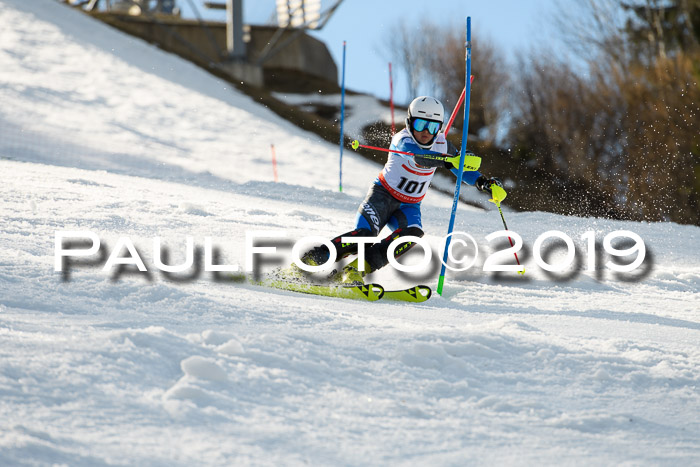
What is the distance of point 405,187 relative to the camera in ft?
17.1

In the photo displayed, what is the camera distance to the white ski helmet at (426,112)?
16.6 feet

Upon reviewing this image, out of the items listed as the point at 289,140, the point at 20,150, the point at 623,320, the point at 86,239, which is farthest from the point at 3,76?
the point at 623,320

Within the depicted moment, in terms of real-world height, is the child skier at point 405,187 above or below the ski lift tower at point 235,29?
below

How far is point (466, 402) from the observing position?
2906 millimetres

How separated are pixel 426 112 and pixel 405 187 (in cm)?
56

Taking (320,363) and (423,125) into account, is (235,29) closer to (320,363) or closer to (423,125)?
(423,125)

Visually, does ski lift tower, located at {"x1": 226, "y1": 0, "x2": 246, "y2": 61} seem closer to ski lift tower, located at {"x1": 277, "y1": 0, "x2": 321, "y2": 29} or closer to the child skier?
ski lift tower, located at {"x1": 277, "y1": 0, "x2": 321, "y2": 29}

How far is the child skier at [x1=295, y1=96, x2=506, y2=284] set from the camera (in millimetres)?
5047

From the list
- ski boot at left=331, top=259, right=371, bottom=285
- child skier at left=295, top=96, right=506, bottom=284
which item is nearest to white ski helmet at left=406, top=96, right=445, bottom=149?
child skier at left=295, top=96, right=506, bottom=284

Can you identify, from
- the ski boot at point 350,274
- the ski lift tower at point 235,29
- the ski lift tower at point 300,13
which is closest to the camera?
the ski boot at point 350,274

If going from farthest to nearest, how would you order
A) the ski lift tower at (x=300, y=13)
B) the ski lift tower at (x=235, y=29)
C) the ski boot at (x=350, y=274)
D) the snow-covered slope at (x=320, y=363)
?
the ski lift tower at (x=300, y=13) < the ski lift tower at (x=235, y=29) < the ski boot at (x=350, y=274) < the snow-covered slope at (x=320, y=363)

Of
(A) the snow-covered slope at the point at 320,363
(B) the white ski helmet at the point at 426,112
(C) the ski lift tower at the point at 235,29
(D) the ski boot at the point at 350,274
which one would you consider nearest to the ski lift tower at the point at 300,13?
(C) the ski lift tower at the point at 235,29

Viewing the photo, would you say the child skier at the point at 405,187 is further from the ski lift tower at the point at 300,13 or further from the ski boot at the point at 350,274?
the ski lift tower at the point at 300,13

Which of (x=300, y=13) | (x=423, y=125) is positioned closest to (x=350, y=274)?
(x=423, y=125)
